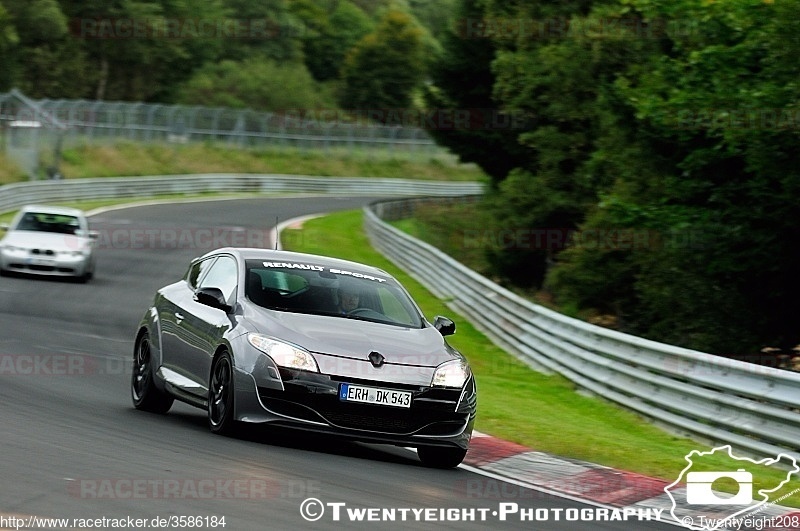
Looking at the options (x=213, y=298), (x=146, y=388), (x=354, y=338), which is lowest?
(x=146, y=388)

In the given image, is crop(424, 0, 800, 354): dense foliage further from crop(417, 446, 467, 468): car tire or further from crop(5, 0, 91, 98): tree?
crop(5, 0, 91, 98): tree

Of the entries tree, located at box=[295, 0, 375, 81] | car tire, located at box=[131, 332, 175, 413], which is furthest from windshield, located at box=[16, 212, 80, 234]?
tree, located at box=[295, 0, 375, 81]

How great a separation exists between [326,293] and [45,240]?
16.1 meters

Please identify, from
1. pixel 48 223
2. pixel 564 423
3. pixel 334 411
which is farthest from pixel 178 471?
pixel 48 223

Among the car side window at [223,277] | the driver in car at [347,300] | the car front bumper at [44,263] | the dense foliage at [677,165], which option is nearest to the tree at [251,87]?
the dense foliage at [677,165]

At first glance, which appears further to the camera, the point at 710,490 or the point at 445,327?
the point at 445,327

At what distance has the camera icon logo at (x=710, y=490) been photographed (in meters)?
8.95

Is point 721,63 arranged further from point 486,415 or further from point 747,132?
point 486,415

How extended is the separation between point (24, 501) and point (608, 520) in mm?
3274

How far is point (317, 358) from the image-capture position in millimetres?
9516

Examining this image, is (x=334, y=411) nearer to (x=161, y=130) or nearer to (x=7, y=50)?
(x=161, y=130)

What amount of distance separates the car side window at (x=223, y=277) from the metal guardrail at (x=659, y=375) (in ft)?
15.0

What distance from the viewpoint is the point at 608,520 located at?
805cm

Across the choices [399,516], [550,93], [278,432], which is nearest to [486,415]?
[278,432]
